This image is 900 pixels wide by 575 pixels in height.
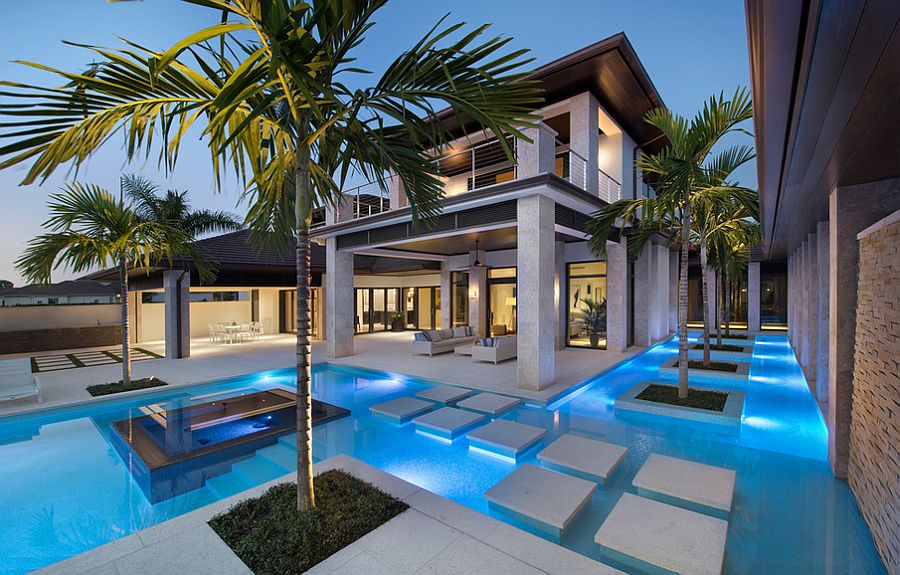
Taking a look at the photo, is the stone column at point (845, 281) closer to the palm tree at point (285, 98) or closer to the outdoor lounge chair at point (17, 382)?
the palm tree at point (285, 98)

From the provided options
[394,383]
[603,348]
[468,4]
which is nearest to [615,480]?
[394,383]

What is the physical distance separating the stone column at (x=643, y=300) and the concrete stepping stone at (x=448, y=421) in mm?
9175

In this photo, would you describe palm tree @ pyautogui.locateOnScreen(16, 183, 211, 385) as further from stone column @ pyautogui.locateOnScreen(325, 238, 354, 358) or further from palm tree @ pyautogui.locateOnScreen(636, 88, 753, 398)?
palm tree @ pyautogui.locateOnScreen(636, 88, 753, 398)

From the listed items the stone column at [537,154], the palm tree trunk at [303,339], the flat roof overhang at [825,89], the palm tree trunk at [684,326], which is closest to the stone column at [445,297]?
the stone column at [537,154]

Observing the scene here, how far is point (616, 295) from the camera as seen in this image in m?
12.2

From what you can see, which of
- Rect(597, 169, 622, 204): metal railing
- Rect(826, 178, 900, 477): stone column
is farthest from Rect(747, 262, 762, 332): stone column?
Rect(826, 178, 900, 477): stone column

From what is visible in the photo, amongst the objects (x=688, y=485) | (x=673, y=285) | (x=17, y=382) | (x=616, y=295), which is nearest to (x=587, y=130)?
(x=616, y=295)

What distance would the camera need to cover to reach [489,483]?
4492 millimetres

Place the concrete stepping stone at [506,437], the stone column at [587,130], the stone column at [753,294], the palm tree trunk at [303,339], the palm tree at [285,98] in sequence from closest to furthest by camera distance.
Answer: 1. the palm tree at [285,98]
2. the palm tree trunk at [303,339]
3. the concrete stepping stone at [506,437]
4. the stone column at [587,130]
5. the stone column at [753,294]

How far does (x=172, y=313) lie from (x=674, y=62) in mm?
163380

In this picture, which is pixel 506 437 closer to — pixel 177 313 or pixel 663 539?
pixel 663 539

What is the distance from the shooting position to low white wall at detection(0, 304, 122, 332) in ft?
48.0

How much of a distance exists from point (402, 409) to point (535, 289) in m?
3.42

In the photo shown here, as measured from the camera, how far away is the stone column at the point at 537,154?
748 centimetres
